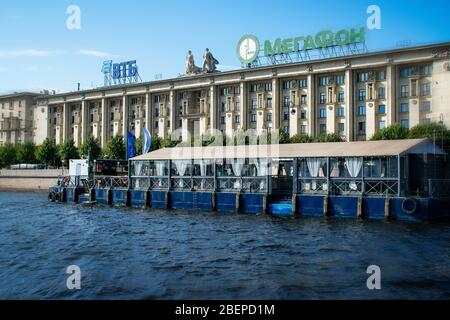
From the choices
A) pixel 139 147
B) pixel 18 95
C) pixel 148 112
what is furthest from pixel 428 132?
pixel 18 95

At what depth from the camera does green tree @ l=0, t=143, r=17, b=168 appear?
133750 millimetres

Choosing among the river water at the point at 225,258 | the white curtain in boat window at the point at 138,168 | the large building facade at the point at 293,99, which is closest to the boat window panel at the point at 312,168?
the river water at the point at 225,258

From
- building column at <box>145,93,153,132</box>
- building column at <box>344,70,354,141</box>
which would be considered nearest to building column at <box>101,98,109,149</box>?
building column at <box>145,93,153,132</box>

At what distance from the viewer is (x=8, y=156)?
13550 cm

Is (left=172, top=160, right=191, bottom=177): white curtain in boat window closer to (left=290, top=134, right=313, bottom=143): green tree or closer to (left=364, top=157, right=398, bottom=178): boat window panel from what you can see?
(left=364, top=157, right=398, bottom=178): boat window panel

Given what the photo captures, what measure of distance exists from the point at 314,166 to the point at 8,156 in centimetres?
11912

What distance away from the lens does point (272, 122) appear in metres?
104

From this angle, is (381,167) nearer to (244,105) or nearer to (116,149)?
(244,105)

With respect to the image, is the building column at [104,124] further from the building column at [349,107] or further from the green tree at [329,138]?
the building column at [349,107]

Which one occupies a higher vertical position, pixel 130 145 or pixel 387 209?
pixel 130 145

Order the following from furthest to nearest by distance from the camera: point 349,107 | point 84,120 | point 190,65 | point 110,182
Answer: point 84,120
point 190,65
point 349,107
point 110,182

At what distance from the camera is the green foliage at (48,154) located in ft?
416

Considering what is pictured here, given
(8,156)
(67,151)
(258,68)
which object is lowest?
(8,156)
